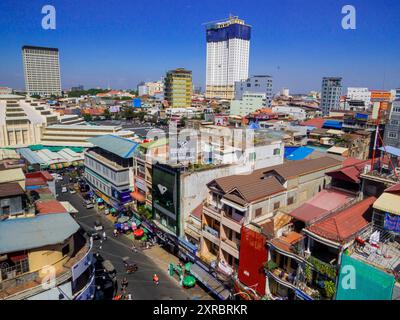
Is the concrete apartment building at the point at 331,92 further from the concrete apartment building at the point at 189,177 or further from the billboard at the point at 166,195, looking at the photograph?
the billboard at the point at 166,195

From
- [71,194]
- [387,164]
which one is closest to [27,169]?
[71,194]

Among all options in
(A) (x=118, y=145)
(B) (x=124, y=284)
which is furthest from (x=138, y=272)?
(A) (x=118, y=145)

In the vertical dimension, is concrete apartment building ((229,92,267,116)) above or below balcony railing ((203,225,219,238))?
above

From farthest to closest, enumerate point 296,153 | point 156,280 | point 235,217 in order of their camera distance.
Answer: point 296,153 → point 156,280 → point 235,217

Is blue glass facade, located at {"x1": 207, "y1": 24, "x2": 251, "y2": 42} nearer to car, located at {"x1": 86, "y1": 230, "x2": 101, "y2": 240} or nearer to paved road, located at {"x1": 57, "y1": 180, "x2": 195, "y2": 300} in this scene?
paved road, located at {"x1": 57, "y1": 180, "x2": 195, "y2": 300}

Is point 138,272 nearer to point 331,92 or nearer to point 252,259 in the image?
point 252,259

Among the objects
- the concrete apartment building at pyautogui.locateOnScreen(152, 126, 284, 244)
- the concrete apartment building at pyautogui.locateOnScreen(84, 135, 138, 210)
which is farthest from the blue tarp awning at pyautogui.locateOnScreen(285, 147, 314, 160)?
the concrete apartment building at pyautogui.locateOnScreen(84, 135, 138, 210)
